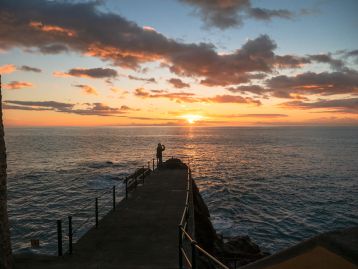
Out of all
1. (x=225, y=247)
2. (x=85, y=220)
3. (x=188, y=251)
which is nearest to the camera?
(x=188, y=251)

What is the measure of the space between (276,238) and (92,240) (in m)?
17.3

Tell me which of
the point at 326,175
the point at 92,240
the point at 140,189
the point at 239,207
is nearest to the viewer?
the point at 92,240

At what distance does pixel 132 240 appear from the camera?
1029 cm

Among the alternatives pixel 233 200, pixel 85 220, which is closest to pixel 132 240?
pixel 85 220

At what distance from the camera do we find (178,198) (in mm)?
16062

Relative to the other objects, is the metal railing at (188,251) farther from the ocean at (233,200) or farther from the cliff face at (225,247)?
the cliff face at (225,247)

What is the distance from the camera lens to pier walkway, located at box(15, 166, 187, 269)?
8.52 m

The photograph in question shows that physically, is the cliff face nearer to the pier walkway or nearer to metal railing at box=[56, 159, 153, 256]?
the pier walkway

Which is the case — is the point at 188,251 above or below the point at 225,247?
above

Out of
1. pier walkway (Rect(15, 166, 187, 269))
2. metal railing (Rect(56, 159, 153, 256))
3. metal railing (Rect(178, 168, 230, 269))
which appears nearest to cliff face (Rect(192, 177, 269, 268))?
pier walkway (Rect(15, 166, 187, 269))

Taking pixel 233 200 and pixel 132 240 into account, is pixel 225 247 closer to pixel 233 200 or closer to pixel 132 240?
pixel 132 240

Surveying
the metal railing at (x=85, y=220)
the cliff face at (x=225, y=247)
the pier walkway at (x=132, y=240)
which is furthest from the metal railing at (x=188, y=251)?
the cliff face at (x=225, y=247)

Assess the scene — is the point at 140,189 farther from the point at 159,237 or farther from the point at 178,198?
the point at 159,237

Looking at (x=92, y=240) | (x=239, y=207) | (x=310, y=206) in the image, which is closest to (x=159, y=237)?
(x=92, y=240)
